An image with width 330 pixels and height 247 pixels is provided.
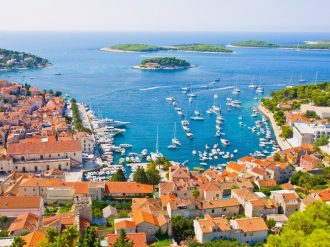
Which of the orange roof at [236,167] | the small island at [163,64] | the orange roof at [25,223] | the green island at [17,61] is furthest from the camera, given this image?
the small island at [163,64]

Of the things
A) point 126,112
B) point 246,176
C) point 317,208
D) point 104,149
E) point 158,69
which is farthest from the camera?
point 158,69

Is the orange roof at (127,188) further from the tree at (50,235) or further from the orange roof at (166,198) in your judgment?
the tree at (50,235)

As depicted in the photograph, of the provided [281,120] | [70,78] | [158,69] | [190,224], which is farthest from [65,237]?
[158,69]

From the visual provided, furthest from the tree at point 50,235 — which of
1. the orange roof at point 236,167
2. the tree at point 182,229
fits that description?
the orange roof at point 236,167

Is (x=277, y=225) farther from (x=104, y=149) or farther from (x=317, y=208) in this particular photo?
(x=104, y=149)

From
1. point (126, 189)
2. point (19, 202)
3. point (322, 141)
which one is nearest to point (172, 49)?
point (322, 141)
